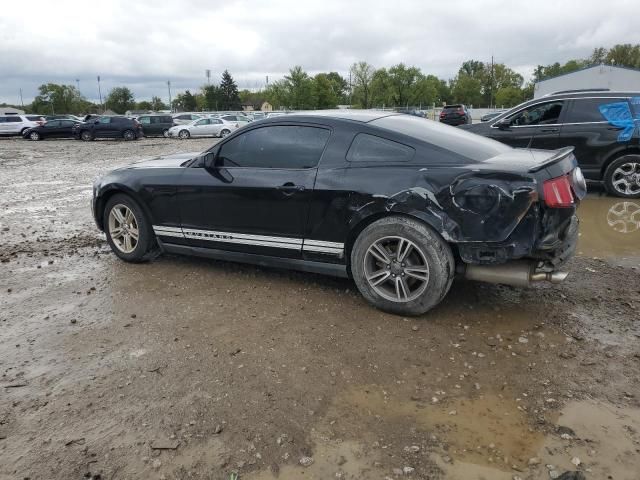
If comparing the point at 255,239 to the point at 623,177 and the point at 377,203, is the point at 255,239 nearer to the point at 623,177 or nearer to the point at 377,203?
the point at 377,203

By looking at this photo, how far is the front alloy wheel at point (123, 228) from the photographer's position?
5.31 meters

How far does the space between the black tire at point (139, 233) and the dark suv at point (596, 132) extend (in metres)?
6.52

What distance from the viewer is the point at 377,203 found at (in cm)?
387

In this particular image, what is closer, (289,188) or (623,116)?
(289,188)

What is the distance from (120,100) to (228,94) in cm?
2605

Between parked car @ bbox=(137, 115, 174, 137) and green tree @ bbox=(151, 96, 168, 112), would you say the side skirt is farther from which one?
green tree @ bbox=(151, 96, 168, 112)

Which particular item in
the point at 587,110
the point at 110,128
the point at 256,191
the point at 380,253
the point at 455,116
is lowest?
the point at 110,128

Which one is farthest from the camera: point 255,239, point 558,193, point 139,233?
point 139,233

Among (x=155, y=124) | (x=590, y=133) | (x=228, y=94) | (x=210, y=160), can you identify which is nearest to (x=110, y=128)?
(x=155, y=124)

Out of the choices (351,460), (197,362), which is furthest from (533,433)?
(197,362)

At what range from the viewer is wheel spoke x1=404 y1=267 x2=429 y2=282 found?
3.77 meters

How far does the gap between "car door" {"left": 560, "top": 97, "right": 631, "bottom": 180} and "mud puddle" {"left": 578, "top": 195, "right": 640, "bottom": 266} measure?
0.61 metres

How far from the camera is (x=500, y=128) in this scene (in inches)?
354

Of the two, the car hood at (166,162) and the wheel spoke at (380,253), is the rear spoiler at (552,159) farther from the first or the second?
the car hood at (166,162)
